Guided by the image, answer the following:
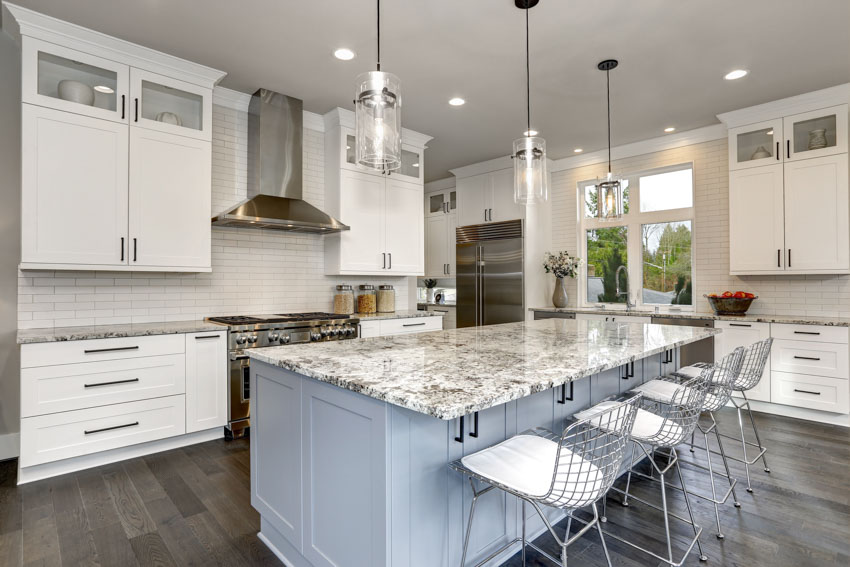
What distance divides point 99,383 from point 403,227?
117 inches

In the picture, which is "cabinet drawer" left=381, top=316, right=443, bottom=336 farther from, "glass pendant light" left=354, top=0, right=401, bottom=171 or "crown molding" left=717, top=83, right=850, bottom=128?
"crown molding" left=717, top=83, right=850, bottom=128

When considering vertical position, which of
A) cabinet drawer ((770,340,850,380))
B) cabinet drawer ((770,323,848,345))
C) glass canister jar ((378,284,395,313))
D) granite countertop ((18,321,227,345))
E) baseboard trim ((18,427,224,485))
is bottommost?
baseboard trim ((18,427,224,485))

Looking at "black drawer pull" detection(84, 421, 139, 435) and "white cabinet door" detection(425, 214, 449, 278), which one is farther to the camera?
"white cabinet door" detection(425, 214, 449, 278)

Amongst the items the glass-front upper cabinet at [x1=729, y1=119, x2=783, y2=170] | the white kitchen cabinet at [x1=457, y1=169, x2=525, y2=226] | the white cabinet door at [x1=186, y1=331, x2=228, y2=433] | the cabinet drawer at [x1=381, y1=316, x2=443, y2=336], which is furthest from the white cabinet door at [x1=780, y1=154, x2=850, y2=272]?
the white cabinet door at [x1=186, y1=331, x2=228, y2=433]

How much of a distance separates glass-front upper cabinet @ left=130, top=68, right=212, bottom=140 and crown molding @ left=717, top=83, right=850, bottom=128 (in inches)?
185

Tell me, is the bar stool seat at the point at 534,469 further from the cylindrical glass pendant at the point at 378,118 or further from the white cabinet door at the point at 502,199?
the white cabinet door at the point at 502,199

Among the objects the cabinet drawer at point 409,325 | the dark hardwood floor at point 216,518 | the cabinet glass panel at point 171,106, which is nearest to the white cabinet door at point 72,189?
the cabinet glass panel at point 171,106

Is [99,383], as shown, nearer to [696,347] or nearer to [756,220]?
[696,347]


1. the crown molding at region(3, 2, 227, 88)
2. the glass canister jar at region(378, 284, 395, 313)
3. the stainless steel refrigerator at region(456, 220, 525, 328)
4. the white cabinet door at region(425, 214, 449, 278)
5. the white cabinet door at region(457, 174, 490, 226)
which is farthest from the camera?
the white cabinet door at region(425, 214, 449, 278)

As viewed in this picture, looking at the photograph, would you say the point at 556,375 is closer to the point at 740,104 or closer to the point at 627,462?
the point at 627,462

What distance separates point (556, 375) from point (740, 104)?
4.04 m

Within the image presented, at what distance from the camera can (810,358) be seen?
3.70m

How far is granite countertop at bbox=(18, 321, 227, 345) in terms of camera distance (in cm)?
257

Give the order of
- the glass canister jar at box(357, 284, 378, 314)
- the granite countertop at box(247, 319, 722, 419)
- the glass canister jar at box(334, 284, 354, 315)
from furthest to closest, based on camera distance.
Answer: the glass canister jar at box(357, 284, 378, 314), the glass canister jar at box(334, 284, 354, 315), the granite countertop at box(247, 319, 722, 419)
